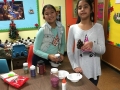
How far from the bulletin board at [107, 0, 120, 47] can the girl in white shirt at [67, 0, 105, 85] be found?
172 centimetres

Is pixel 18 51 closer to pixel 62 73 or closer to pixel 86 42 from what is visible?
pixel 62 73

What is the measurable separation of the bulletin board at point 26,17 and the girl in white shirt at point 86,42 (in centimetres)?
256

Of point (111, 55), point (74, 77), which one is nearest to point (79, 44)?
point (74, 77)

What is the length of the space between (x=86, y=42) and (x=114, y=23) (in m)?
2.00

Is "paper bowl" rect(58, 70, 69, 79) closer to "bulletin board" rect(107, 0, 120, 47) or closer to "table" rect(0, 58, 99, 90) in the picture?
"table" rect(0, 58, 99, 90)

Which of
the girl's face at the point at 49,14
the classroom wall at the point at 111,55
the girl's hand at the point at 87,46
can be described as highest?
the girl's face at the point at 49,14

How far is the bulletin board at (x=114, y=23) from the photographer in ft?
9.51

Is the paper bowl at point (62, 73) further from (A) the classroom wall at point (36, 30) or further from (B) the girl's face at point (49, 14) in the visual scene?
(A) the classroom wall at point (36, 30)

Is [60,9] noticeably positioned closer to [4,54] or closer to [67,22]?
[67,22]

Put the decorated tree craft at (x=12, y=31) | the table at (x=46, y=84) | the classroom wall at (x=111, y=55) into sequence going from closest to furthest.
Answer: the table at (x=46, y=84), the classroom wall at (x=111, y=55), the decorated tree craft at (x=12, y=31)

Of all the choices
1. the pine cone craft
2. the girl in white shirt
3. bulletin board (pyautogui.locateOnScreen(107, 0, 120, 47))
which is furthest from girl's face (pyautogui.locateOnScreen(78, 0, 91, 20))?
bulletin board (pyautogui.locateOnScreen(107, 0, 120, 47))

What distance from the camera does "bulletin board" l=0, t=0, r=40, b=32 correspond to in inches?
141

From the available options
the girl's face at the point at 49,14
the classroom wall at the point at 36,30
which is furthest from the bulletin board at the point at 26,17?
the girl's face at the point at 49,14

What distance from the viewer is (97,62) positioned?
1.39 meters
